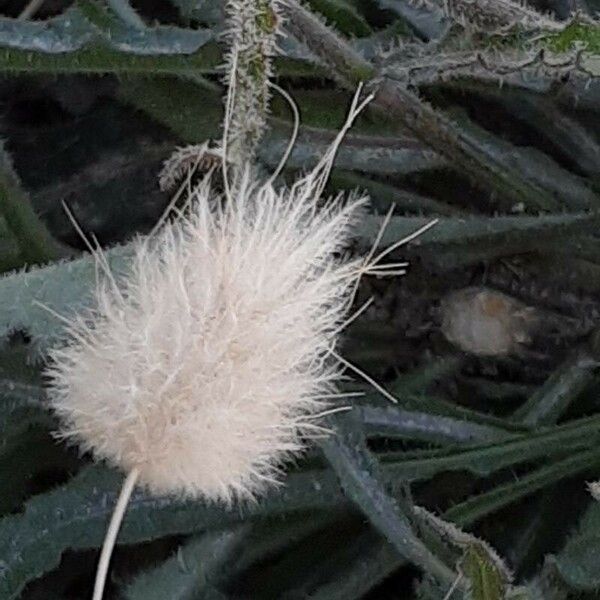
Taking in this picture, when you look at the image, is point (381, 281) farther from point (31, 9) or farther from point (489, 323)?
point (31, 9)

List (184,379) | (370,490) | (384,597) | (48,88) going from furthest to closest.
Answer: (48,88)
(384,597)
(370,490)
(184,379)

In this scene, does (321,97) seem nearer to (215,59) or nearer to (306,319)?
(215,59)

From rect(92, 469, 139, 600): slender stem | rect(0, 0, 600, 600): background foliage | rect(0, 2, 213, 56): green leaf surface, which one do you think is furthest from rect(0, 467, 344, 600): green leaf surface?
rect(0, 2, 213, 56): green leaf surface

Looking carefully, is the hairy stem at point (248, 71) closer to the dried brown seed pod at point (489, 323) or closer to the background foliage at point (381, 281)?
the background foliage at point (381, 281)

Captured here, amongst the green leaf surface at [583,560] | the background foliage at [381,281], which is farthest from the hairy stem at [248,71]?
the green leaf surface at [583,560]

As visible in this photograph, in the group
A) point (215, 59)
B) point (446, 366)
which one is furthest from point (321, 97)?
point (446, 366)

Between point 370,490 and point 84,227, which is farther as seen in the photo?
point 84,227

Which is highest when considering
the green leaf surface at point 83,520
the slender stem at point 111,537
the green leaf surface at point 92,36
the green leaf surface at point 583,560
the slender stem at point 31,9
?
the green leaf surface at point 92,36
